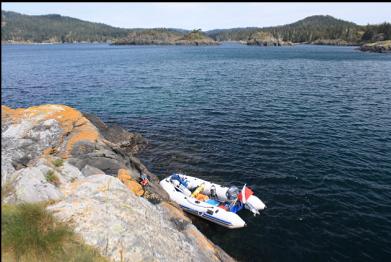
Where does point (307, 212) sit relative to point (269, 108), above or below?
below

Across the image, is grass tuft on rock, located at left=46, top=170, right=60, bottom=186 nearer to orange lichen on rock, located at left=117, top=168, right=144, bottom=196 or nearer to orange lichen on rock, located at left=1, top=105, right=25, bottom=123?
orange lichen on rock, located at left=117, top=168, right=144, bottom=196

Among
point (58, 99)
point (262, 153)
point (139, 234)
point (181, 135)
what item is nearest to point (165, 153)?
point (181, 135)

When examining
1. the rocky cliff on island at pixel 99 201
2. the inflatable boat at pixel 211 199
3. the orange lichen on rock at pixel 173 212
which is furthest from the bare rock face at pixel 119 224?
the inflatable boat at pixel 211 199

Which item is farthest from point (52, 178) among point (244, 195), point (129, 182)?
point (244, 195)

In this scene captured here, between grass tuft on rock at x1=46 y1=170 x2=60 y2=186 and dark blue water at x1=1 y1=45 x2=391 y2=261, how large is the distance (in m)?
11.3

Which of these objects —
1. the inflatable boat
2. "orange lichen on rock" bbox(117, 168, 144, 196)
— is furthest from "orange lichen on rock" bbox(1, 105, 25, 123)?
the inflatable boat

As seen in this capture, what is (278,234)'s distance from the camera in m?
20.2

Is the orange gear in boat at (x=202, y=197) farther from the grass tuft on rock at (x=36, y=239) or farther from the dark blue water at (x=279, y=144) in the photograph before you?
the grass tuft on rock at (x=36, y=239)

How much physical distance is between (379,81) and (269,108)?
1334 inches

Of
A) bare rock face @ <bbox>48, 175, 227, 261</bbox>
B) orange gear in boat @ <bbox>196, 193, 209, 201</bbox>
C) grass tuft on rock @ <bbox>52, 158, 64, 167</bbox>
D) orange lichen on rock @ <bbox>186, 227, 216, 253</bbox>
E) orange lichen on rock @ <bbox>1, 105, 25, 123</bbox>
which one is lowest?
orange gear in boat @ <bbox>196, 193, 209, 201</bbox>

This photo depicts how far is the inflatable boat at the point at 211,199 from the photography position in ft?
70.6

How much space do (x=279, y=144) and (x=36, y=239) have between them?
27016 millimetres

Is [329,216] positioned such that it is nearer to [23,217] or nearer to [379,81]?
[23,217]

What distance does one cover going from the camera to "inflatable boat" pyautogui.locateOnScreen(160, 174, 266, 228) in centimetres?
2153
